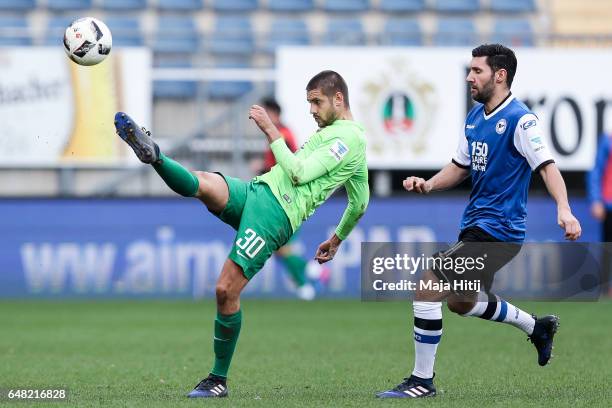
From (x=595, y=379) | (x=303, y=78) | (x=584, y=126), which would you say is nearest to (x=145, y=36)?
(x=303, y=78)

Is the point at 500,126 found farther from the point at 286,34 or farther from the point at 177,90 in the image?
the point at 286,34

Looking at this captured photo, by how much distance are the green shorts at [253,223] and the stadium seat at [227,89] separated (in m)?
10.4

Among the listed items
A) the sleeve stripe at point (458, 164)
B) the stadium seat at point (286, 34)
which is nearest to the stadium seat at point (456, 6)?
the stadium seat at point (286, 34)

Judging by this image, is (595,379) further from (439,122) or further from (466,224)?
(439,122)

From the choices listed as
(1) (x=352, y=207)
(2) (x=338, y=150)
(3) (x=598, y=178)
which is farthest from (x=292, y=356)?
(3) (x=598, y=178)

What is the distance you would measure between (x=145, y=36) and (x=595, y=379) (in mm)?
11113

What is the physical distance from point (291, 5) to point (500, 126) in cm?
1275

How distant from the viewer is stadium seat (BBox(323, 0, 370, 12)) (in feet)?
63.5

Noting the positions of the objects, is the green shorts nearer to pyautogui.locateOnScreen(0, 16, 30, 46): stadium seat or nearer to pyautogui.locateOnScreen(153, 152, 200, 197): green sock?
pyautogui.locateOnScreen(153, 152, 200, 197): green sock

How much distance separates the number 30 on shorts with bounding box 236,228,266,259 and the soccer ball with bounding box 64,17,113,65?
181 cm

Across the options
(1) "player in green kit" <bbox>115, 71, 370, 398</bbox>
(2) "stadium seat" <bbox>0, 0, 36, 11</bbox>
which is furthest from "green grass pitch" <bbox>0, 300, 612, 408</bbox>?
(2) "stadium seat" <bbox>0, 0, 36, 11</bbox>

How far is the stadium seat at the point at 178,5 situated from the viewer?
1897 cm

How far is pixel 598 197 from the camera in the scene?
1555 cm

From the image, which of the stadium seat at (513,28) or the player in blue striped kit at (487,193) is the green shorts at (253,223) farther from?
the stadium seat at (513,28)
